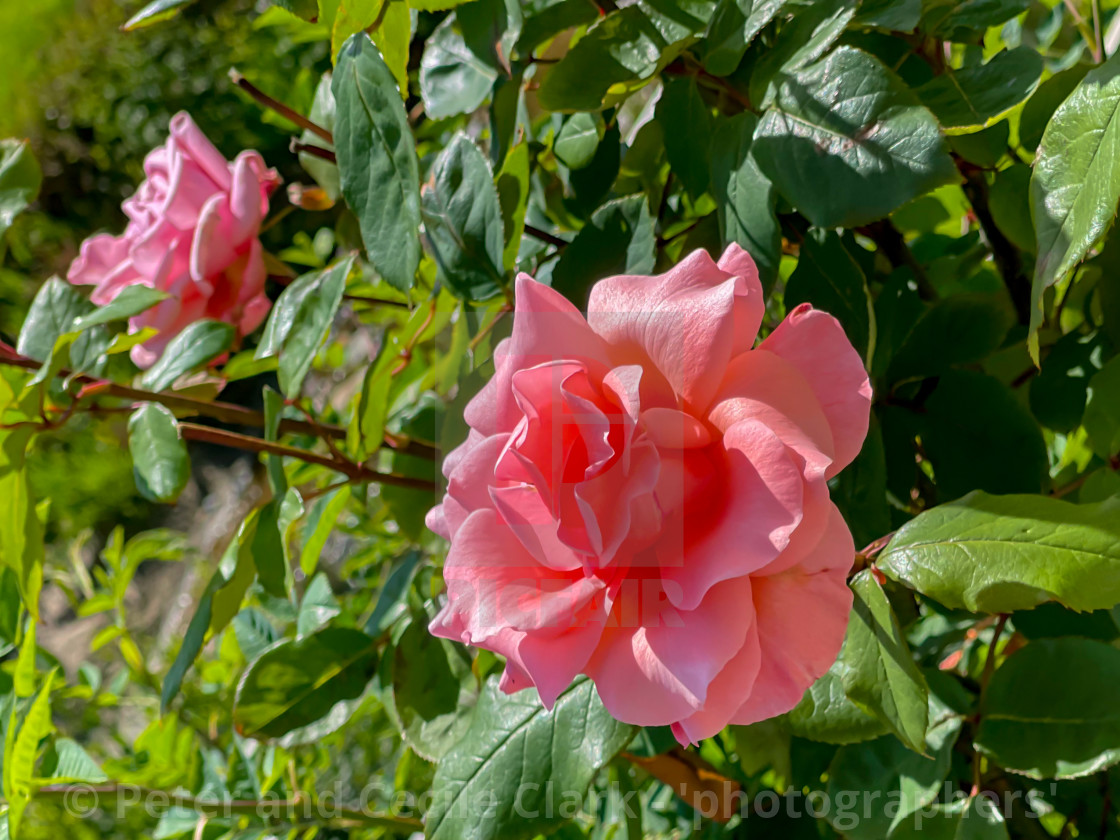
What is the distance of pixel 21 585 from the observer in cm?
41

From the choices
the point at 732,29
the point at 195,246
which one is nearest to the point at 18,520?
the point at 195,246

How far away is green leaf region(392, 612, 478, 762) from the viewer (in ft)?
1.44

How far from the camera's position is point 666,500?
258 mm

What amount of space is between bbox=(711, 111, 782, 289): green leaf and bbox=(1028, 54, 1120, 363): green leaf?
87 mm

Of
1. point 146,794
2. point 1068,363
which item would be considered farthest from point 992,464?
point 146,794

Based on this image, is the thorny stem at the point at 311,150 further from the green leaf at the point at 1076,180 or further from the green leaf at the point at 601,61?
the green leaf at the point at 1076,180

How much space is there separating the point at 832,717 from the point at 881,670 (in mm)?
48

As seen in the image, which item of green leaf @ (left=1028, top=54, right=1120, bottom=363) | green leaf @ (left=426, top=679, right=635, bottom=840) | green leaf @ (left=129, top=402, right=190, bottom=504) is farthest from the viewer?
green leaf @ (left=129, top=402, right=190, bottom=504)

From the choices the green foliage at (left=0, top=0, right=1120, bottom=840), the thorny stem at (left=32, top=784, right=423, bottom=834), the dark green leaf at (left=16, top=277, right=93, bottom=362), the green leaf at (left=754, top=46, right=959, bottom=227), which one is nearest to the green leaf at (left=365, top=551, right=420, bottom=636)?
the green foliage at (left=0, top=0, right=1120, bottom=840)

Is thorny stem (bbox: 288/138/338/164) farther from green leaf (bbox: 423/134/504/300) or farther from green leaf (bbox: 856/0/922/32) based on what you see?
green leaf (bbox: 856/0/922/32)

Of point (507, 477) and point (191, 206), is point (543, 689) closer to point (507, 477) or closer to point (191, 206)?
point (507, 477)

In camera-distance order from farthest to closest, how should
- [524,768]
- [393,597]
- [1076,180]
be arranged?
1. [393,597]
2. [524,768]
3. [1076,180]

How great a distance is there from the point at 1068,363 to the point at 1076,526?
175 millimetres

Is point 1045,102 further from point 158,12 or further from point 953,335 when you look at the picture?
point 158,12
